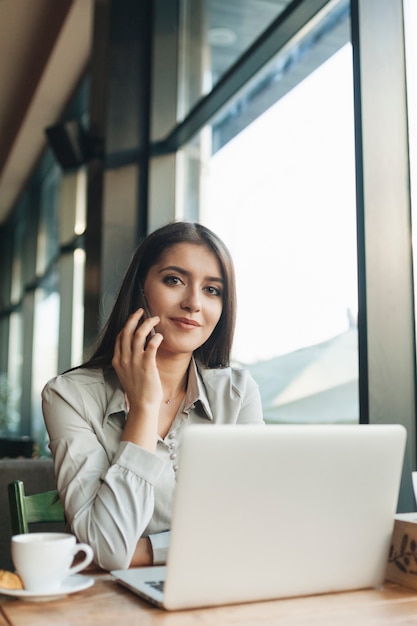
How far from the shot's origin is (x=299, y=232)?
2.72 m

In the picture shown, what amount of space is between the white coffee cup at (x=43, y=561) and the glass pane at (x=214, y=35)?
263 centimetres

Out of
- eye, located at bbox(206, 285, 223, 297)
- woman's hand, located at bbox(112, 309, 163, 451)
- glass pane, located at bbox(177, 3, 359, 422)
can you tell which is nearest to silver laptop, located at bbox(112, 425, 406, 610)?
woman's hand, located at bbox(112, 309, 163, 451)

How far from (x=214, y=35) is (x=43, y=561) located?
10.2 ft

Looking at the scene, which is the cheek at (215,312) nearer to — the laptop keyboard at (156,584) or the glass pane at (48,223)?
the laptop keyboard at (156,584)

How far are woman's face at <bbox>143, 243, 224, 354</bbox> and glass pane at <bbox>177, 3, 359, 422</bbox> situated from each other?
25.2 inches

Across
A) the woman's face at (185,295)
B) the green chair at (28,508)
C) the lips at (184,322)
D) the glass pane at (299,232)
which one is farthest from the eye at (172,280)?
the glass pane at (299,232)

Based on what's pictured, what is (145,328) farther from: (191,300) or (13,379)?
(13,379)

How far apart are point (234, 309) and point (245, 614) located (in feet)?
3.18

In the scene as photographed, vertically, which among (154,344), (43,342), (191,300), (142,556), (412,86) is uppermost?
(412,86)

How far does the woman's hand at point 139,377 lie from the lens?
4.79 feet

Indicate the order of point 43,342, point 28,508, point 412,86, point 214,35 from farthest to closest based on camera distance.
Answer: point 43,342, point 214,35, point 412,86, point 28,508

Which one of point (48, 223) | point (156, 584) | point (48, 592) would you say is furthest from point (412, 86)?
point (48, 223)

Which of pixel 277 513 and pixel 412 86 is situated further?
pixel 412 86

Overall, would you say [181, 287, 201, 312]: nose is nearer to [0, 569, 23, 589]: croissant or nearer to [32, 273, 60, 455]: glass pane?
[0, 569, 23, 589]: croissant
